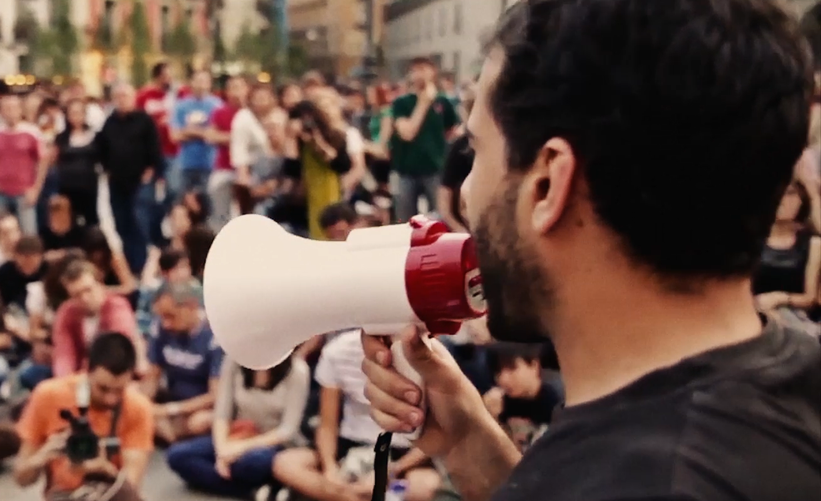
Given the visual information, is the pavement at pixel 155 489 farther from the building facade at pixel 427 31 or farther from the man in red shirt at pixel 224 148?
the building facade at pixel 427 31

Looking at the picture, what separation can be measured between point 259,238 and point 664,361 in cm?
57

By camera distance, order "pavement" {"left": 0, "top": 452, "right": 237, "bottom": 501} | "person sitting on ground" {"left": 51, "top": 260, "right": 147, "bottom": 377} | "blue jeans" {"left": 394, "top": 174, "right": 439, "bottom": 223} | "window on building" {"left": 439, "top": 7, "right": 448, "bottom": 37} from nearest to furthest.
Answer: "pavement" {"left": 0, "top": 452, "right": 237, "bottom": 501} → "person sitting on ground" {"left": 51, "top": 260, "right": 147, "bottom": 377} → "blue jeans" {"left": 394, "top": 174, "right": 439, "bottom": 223} → "window on building" {"left": 439, "top": 7, "right": 448, "bottom": 37}

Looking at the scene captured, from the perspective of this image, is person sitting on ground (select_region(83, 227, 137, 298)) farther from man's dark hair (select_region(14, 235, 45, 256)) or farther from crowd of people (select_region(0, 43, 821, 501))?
man's dark hair (select_region(14, 235, 45, 256))

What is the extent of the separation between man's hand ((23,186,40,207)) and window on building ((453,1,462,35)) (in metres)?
2.66

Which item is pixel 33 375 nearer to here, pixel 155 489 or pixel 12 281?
pixel 12 281

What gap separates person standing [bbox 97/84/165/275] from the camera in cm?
575

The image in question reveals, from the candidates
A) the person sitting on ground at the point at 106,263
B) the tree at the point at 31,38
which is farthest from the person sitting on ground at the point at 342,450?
the tree at the point at 31,38

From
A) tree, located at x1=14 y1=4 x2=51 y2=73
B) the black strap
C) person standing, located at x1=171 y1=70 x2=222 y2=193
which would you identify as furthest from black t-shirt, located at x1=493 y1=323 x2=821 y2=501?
tree, located at x1=14 y1=4 x2=51 y2=73

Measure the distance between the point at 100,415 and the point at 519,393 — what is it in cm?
129

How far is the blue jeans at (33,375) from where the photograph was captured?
4.29 m

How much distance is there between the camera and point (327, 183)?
4.99 meters

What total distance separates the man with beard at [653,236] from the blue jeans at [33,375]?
375 cm

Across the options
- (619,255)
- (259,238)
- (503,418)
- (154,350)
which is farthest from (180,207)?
(619,255)

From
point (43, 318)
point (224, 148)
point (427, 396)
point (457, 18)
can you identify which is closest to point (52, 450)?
point (43, 318)
